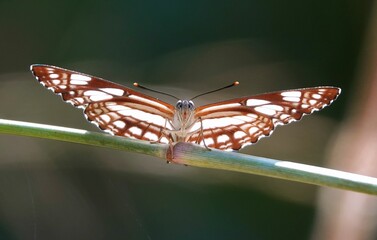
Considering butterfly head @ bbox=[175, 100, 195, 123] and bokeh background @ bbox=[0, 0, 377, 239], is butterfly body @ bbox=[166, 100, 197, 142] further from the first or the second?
bokeh background @ bbox=[0, 0, 377, 239]

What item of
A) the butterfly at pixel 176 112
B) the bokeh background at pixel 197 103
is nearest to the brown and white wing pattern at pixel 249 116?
the butterfly at pixel 176 112

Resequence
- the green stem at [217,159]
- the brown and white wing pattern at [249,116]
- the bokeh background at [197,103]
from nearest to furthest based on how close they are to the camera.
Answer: the green stem at [217,159] → the brown and white wing pattern at [249,116] → the bokeh background at [197,103]

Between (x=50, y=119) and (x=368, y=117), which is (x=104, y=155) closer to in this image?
(x=50, y=119)

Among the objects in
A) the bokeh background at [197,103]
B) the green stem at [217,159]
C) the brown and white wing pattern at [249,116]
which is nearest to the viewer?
the green stem at [217,159]

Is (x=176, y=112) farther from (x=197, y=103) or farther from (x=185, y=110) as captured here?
(x=197, y=103)

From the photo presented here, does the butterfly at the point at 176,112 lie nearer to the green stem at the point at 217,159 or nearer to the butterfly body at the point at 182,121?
the butterfly body at the point at 182,121

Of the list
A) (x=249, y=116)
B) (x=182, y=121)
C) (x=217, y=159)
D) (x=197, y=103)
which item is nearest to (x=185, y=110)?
(x=182, y=121)
